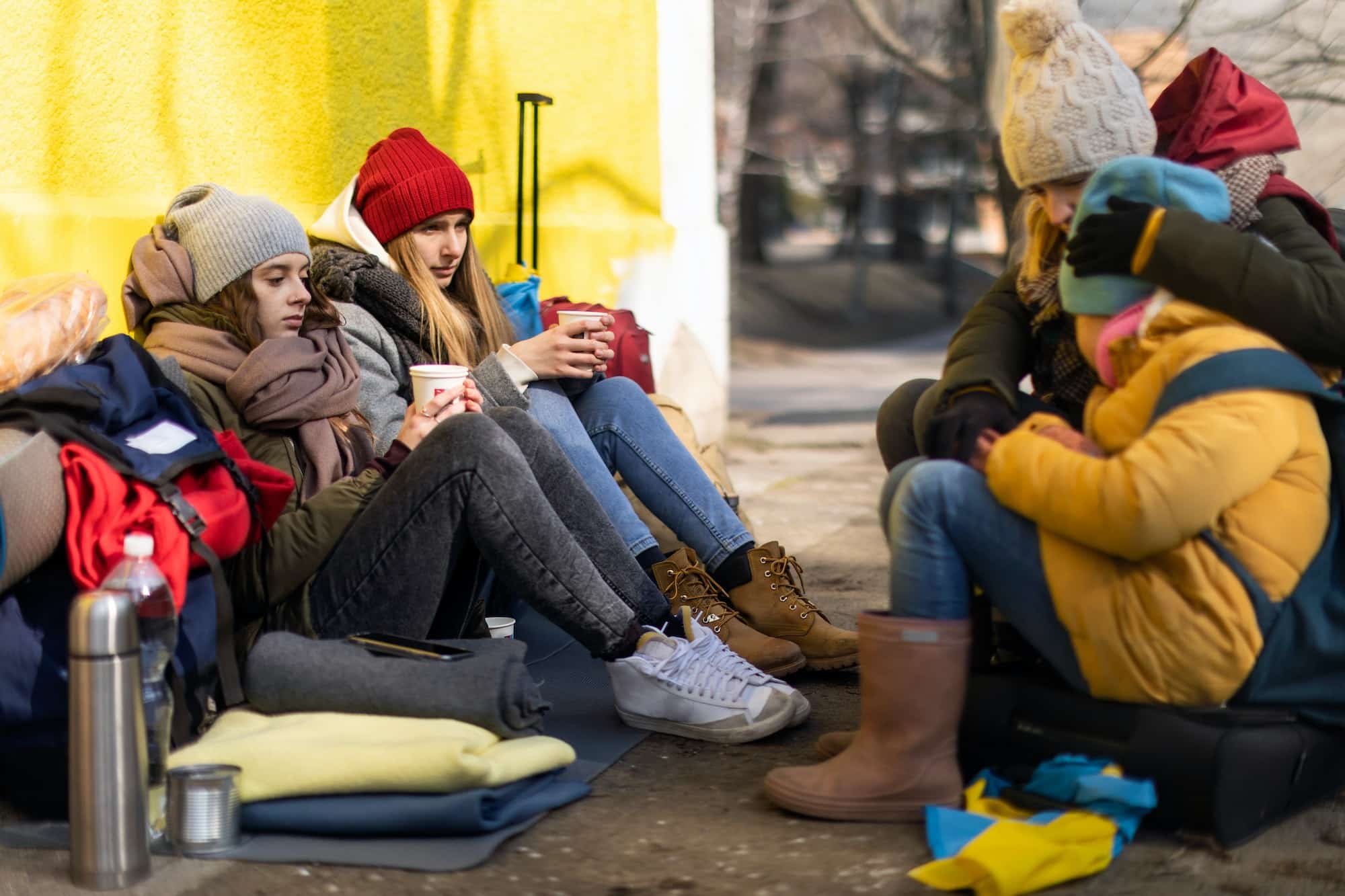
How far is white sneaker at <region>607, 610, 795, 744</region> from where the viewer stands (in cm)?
312

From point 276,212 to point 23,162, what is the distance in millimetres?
676

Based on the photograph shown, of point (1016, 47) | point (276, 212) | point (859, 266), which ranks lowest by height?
point (859, 266)

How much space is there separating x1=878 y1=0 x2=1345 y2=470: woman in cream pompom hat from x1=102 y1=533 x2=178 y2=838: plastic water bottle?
1.38 m

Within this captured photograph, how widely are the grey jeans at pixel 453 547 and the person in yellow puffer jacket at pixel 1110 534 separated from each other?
65cm

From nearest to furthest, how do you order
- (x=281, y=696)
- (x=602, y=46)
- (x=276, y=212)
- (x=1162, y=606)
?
(x=1162, y=606)
(x=281, y=696)
(x=276, y=212)
(x=602, y=46)

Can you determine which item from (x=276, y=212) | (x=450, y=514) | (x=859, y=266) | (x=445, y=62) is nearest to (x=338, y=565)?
(x=450, y=514)

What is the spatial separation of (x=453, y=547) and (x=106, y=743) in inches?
34.7

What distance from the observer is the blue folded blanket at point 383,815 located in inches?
97.4

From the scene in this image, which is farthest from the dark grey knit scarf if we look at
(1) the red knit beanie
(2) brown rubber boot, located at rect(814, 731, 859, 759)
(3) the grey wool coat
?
(2) brown rubber boot, located at rect(814, 731, 859, 759)

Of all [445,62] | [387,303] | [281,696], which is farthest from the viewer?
[445,62]

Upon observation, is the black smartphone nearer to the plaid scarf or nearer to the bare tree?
the plaid scarf

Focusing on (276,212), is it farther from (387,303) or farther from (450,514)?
(450,514)

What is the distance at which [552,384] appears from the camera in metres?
3.79

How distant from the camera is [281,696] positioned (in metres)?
2.74
